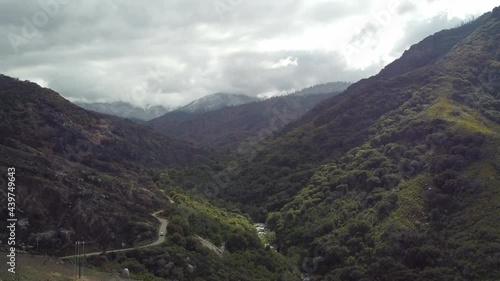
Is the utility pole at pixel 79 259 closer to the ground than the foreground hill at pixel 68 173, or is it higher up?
closer to the ground

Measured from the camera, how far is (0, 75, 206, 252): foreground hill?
5288cm

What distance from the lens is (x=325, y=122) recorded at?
147m

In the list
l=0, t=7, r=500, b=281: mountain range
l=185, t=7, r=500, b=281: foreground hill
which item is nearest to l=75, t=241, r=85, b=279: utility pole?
l=0, t=7, r=500, b=281: mountain range

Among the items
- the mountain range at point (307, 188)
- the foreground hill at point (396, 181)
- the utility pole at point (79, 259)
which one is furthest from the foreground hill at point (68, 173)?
the foreground hill at point (396, 181)

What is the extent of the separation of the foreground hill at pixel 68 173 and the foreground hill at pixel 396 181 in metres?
28.0

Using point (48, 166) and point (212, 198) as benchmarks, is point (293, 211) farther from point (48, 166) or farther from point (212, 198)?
point (48, 166)

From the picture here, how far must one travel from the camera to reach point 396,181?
85.6 metres

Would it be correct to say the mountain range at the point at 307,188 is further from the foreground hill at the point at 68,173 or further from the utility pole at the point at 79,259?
the utility pole at the point at 79,259

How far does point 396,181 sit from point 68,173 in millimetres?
57655

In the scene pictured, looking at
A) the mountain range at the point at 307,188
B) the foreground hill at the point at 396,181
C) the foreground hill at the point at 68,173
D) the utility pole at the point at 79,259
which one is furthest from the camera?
the foreground hill at the point at 396,181

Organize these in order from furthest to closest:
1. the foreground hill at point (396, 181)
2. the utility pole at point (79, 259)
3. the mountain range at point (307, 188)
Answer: the foreground hill at point (396, 181) → the mountain range at point (307, 188) → the utility pole at point (79, 259)

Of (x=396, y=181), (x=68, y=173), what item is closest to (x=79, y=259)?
(x=68, y=173)

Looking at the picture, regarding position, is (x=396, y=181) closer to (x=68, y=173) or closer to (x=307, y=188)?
(x=307, y=188)

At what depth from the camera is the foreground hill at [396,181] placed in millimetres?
65375
